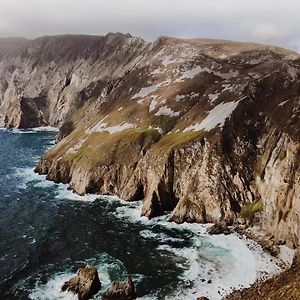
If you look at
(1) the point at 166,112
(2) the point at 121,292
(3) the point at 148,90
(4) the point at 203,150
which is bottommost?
(2) the point at 121,292

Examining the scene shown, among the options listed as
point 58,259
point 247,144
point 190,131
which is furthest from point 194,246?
point 190,131

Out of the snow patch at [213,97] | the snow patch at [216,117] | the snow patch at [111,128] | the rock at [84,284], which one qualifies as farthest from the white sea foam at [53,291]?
the snow patch at [213,97]

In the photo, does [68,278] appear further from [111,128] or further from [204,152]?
[111,128]

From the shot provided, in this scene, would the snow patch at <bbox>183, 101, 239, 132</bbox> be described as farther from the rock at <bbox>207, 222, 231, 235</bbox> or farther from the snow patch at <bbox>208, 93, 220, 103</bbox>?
the rock at <bbox>207, 222, 231, 235</bbox>

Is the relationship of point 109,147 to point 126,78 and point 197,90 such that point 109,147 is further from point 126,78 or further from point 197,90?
point 126,78

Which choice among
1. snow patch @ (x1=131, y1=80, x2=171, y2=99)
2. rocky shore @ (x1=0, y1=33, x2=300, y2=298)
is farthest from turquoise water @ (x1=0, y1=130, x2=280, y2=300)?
snow patch @ (x1=131, y1=80, x2=171, y2=99)

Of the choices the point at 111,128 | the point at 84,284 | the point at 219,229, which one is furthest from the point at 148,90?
the point at 84,284
